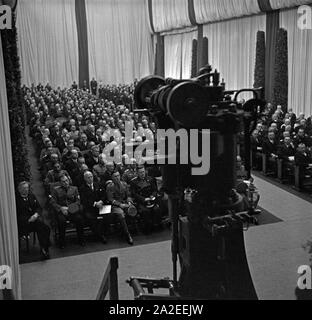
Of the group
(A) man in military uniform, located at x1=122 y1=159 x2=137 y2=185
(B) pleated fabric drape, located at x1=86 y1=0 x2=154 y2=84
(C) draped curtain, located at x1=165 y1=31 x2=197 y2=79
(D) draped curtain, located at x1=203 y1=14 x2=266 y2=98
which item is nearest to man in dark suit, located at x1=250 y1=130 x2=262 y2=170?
(A) man in military uniform, located at x1=122 y1=159 x2=137 y2=185

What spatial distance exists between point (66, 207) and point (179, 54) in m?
21.5

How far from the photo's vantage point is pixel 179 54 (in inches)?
1123

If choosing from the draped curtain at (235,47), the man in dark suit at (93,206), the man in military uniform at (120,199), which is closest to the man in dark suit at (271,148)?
the man in military uniform at (120,199)

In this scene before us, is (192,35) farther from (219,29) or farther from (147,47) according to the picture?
(147,47)

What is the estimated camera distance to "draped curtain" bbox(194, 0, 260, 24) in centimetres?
1866

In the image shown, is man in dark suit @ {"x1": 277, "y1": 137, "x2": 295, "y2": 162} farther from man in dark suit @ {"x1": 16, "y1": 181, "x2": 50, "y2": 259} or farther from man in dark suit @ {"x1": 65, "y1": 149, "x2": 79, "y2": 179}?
man in dark suit @ {"x1": 16, "y1": 181, "x2": 50, "y2": 259}

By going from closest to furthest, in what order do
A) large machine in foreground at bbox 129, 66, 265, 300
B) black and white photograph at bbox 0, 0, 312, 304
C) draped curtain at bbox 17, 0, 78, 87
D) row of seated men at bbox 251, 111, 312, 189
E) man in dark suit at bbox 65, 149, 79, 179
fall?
large machine in foreground at bbox 129, 66, 265, 300 → black and white photograph at bbox 0, 0, 312, 304 → man in dark suit at bbox 65, 149, 79, 179 → row of seated men at bbox 251, 111, 312, 189 → draped curtain at bbox 17, 0, 78, 87

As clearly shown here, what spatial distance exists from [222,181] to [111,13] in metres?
31.6

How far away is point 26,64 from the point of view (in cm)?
A: 3136

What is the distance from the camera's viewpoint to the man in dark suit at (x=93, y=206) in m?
8.62

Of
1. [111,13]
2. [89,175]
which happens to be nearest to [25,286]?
[89,175]

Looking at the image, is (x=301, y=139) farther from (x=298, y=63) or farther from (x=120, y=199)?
(x=298, y=63)

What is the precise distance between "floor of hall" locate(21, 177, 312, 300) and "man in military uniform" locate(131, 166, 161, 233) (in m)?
0.59

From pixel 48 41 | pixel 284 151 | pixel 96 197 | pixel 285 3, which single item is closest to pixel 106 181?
pixel 96 197
